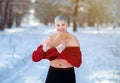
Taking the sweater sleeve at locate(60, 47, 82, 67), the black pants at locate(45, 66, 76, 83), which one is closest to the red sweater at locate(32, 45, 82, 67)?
the sweater sleeve at locate(60, 47, 82, 67)

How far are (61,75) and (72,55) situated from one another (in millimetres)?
404

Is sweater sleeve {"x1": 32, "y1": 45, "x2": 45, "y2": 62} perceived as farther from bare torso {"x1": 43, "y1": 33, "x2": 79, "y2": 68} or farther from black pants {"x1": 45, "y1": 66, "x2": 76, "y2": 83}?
black pants {"x1": 45, "y1": 66, "x2": 76, "y2": 83}

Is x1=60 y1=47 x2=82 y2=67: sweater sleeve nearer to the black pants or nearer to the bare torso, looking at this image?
the bare torso

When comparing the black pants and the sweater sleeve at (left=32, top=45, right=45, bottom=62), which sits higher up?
the sweater sleeve at (left=32, top=45, right=45, bottom=62)

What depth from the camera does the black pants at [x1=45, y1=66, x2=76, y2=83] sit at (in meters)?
5.51

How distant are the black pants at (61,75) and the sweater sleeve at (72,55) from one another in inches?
8.6

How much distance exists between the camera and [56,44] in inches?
213

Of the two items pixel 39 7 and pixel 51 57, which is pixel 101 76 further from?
pixel 39 7

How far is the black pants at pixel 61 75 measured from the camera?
551cm

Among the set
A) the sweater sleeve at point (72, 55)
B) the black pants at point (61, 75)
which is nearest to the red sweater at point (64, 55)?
the sweater sleeve at point (72, 55)

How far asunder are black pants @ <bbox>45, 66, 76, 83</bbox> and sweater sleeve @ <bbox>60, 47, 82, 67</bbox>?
0.22 metres

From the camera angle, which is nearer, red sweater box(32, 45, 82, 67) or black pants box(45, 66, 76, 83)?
red sweater box(32, 45, 82, 67)

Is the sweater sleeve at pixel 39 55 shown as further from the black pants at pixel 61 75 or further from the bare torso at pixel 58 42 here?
the black pants at pixel 61 75

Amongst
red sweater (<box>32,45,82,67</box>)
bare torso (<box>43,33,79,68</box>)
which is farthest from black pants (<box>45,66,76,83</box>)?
red sweater (<box>32,45,82,67</box>)
